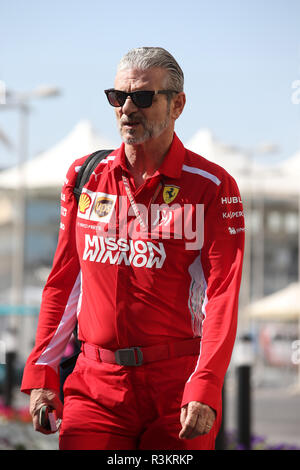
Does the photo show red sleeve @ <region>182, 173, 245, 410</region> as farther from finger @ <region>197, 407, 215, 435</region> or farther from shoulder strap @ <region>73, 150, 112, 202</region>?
shoulder strap @ <region>73, 150, 112, 202</region>

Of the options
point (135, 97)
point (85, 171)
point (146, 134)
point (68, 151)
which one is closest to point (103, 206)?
point (85, 171)

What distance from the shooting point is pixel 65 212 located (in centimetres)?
343

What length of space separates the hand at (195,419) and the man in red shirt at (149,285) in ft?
0.06

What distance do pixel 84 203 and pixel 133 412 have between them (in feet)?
2.43

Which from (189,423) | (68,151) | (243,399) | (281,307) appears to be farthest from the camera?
(281,307)

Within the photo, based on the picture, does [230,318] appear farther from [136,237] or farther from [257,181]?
[257,181]

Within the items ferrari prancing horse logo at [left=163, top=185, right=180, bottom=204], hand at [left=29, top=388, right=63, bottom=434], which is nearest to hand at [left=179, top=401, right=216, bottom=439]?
hand at [left=29, top=388, right=63, bottom=434]

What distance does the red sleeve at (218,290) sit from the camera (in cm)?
301

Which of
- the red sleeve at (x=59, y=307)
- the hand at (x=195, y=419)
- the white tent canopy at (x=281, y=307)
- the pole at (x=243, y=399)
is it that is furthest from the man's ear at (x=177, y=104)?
the white tent canopy at (x=281, y=307)

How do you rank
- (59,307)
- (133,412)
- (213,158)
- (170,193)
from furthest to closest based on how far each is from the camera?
(213,158)
(59,307)
(170,193)
(133,412)

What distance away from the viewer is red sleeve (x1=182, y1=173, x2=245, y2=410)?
9.87 ft

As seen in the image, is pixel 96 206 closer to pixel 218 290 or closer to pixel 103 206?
pixel 103 206

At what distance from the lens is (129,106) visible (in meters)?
Result: 3.15

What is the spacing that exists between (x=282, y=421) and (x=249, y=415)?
8476mm
